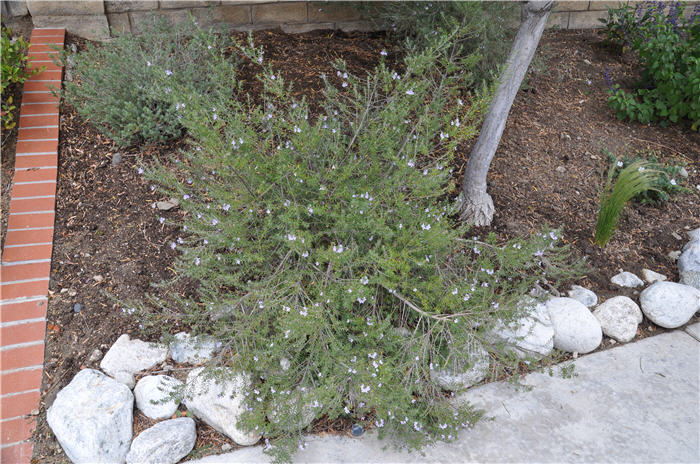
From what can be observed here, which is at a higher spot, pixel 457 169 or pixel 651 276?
pixel 457 169

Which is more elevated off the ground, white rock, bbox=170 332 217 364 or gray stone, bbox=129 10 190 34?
gray stone, bbox=129 10 190 34

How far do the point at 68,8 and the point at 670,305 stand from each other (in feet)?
16.8

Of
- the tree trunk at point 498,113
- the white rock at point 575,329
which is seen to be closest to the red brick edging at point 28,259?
the tree trunk at point 498,113

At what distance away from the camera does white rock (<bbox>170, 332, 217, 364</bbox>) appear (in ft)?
9.64

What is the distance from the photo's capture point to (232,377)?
8.86 feet

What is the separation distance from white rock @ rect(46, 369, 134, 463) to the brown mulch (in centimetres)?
10

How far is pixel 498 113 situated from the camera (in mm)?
3533

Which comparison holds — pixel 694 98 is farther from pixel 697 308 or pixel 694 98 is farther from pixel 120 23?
pixel 120 23

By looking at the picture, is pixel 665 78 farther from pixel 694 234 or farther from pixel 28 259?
pixel 28 259

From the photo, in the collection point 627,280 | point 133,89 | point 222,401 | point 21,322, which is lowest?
point 222,401

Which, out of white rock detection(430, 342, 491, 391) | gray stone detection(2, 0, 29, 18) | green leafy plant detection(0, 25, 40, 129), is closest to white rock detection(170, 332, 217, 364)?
white rock detection(430, 342, 491, 391)

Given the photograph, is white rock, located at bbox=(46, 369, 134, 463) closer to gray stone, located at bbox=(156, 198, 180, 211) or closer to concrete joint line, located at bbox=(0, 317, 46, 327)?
concrete joint line, located at bbox=(0, 317, 46, 327)

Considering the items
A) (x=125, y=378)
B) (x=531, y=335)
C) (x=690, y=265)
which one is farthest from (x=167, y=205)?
(x=690, y=265)

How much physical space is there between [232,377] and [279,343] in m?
0.28
